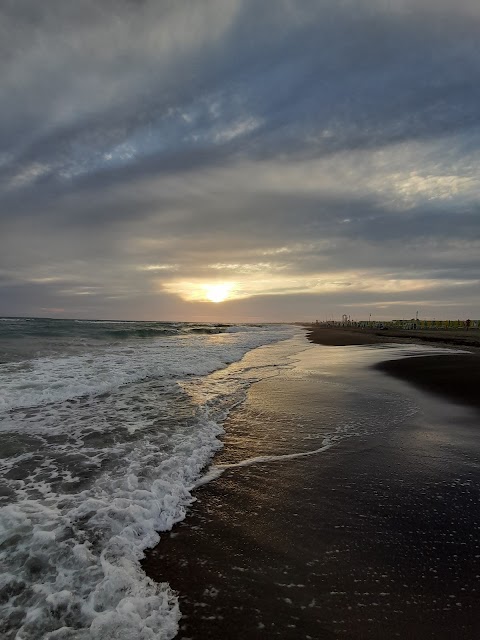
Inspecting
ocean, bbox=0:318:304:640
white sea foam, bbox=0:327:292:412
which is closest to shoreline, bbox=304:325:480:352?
white sea foam, bbox=0:327:292:412

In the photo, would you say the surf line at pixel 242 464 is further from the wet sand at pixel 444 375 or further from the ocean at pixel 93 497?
the wet sand at pixel 444 375

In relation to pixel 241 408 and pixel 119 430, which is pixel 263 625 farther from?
pixel 241 408

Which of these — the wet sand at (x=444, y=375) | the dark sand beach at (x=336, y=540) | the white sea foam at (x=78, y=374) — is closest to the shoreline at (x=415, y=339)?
the wet sand at (x=444, y=375)

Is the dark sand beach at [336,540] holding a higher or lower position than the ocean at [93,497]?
higher

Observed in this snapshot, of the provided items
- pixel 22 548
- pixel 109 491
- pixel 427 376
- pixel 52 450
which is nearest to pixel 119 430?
pixel 52 450

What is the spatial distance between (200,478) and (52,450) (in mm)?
2911

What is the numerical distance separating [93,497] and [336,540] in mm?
2990

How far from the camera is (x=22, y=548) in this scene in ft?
11.9

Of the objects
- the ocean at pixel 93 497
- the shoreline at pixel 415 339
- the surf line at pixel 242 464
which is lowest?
the ocean at pixel 93 497

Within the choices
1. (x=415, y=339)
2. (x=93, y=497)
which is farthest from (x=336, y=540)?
(x=415, y=339)

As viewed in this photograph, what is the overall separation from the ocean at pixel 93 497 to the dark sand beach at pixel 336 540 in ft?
1.04

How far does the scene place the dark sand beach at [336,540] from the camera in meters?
2.75

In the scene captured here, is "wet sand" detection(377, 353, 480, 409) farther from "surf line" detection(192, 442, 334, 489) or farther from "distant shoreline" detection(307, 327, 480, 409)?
"surf line" detection(192, 442, 334, 489)

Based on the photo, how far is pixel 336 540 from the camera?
3701 millimetres
